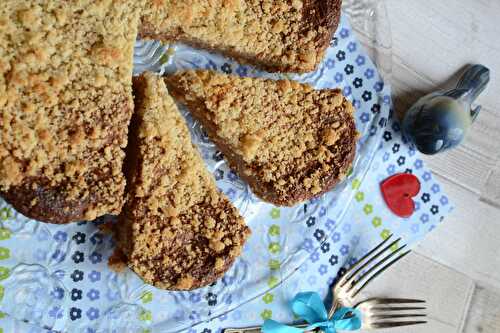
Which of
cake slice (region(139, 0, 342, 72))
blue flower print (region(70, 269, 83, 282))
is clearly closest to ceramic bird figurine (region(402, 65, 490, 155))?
cake slice (region(139, 0, 342, 72))

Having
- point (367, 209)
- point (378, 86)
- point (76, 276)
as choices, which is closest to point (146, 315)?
point (76, 276)

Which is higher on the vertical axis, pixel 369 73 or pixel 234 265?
pixel 369 73

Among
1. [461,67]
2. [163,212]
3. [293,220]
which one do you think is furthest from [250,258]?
[461,67]

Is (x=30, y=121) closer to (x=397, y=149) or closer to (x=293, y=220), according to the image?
(x=293, y=220)

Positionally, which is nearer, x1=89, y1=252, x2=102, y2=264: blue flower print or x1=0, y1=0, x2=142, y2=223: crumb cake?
x1=0, y1=0, x2=142, y2=223: crumb cake

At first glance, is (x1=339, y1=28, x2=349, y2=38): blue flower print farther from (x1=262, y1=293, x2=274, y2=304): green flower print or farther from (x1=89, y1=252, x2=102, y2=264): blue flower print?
(x1=89, y1=252, x2=102, y2=264): blue flower print

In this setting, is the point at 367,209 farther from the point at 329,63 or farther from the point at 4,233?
the point at 4,233
